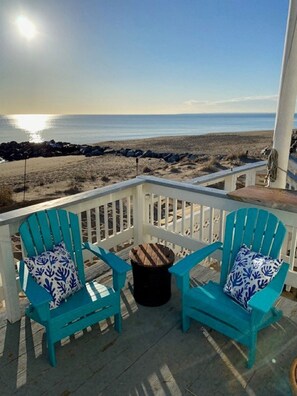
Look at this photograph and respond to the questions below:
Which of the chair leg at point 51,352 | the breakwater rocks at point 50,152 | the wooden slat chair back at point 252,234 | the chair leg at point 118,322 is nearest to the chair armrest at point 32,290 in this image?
the chair leg at point 51,352

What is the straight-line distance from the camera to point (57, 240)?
2281mm

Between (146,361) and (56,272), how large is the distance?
0.87 metres

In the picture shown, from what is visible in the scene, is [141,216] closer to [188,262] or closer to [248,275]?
[188,262]

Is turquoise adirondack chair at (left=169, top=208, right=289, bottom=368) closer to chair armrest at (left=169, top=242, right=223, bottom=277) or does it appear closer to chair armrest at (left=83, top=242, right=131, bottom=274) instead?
chair armrest at (left=169, top=242, right=223, bottom=277)

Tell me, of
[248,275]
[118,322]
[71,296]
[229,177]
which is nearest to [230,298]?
[248,275]

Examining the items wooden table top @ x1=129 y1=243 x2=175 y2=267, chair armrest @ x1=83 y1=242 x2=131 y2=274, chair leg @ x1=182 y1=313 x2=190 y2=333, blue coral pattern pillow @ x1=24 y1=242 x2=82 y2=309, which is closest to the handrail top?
wooden table top @ x1=129 y1=243 x2=175 y2=267

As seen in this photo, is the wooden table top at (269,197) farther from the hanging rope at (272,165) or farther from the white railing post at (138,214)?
the white railing post at (138,214)

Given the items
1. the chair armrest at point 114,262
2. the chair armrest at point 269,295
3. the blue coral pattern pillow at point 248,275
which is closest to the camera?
the chair armrest at point 269,295

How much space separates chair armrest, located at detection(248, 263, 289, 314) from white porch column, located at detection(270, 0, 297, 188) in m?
1.15

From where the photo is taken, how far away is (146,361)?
1.89m

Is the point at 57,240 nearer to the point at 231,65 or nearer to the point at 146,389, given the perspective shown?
the point at 146,389

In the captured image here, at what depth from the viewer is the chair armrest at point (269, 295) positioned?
5.30ft

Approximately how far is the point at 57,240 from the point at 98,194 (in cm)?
69

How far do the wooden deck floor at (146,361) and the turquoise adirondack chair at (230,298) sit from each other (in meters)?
0.13
